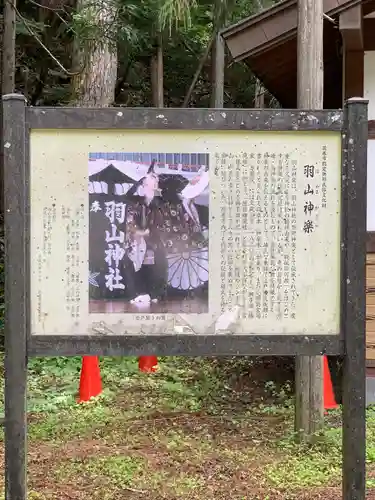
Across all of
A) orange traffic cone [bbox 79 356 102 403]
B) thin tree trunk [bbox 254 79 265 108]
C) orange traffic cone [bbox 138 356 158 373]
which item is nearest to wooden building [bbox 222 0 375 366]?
orange traffic cone [bbox 138 356 158 373]

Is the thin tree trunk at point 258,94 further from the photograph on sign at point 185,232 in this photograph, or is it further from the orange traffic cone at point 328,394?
the photograph on sign at point 185,232

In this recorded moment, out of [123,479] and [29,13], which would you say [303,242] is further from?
[29,13]

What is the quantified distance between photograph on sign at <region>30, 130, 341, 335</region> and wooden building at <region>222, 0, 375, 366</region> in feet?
9.90

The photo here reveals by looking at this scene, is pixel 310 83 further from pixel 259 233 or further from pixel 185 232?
pixel 185 232

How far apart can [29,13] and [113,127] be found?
478 inches

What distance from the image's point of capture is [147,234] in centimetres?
312

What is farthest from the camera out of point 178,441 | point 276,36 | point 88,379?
point 88,379

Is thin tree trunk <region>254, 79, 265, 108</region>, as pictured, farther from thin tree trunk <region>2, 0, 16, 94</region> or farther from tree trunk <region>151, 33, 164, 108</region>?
thin tree trunk <region>2, 0, 16, 94</region>

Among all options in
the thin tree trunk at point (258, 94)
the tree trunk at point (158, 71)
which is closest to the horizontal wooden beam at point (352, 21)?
the tree trunk at point (158, 71)

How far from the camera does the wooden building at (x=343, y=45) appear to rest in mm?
5625

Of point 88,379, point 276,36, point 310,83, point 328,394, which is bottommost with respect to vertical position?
point 328,394

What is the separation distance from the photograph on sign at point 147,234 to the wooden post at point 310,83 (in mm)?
1957

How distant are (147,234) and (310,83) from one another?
7.68 feet

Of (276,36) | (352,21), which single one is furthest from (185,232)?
(352,21)
